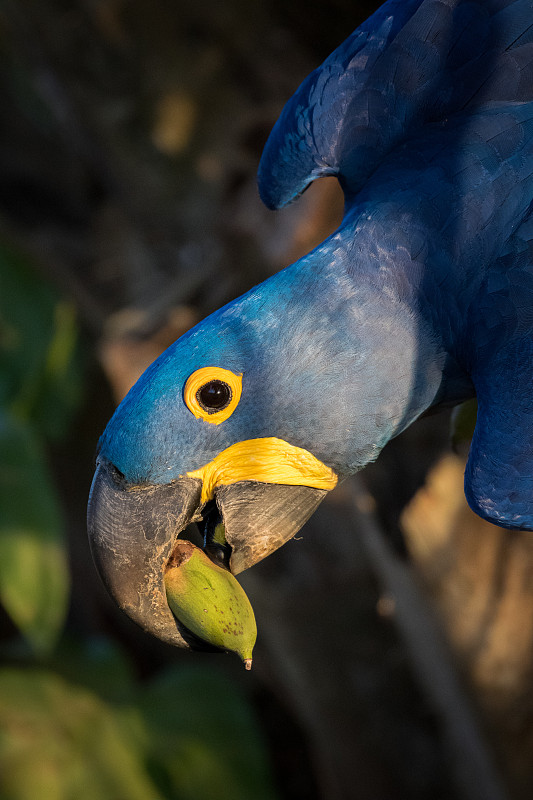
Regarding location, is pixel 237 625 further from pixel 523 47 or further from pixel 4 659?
pixel 4 659

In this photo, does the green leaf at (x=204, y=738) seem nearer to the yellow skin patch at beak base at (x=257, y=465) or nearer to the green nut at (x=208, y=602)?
the green nut at (x=208, y=602)

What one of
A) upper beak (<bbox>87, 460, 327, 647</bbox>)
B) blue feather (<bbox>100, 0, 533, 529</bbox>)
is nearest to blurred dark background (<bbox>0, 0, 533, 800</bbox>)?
blue feather (<bbox>100, 0, 533, 529</bbox>)

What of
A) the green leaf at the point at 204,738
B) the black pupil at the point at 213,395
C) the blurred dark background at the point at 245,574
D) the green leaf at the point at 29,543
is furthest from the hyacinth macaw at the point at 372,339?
the green leaf at the point at 204,738

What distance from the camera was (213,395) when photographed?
1154 millimetres

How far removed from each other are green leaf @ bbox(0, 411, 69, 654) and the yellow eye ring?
1.45m

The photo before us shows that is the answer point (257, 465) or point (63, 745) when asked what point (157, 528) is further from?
point (63, 745)

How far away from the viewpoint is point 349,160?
1.38 m

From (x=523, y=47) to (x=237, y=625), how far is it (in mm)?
1141

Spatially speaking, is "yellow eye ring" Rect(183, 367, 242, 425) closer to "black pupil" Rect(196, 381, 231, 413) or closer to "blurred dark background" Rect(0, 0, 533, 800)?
"black pupil" Rect(196, 381, 231, 413)

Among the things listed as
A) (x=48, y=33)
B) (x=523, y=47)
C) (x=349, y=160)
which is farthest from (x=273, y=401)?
(x=48, y=33)

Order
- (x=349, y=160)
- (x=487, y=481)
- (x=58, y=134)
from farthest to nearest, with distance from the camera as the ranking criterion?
(x=58, y=134)
(x=349, y=160)
(x=487, y=481)

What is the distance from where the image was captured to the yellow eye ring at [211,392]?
115cm

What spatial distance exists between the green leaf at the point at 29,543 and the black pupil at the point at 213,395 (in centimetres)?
146

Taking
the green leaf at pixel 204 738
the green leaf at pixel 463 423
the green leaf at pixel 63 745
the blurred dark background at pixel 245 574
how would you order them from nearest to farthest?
the green leaf at pixel 463 423, the blurred dark background at pixel 245 574, the green leaf at pixel 63 745, the green leaf at pixel 204 738
